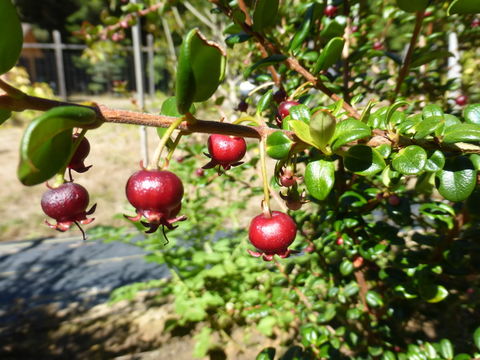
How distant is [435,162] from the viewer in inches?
28.1

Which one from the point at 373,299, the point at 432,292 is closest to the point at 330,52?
the point at 432,292

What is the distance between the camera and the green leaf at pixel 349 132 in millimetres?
639

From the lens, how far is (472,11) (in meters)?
0.71

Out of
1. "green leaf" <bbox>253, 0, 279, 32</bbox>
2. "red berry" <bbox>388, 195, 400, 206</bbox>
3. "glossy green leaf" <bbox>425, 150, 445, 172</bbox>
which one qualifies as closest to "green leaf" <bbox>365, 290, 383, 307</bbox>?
"red berry" <bbox>388, 195, 400, 206</bbox>

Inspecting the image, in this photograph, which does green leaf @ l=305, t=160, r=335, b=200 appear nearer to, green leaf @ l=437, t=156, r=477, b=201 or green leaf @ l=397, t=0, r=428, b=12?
green leaf @ l=437, t=156, r=477, b=201

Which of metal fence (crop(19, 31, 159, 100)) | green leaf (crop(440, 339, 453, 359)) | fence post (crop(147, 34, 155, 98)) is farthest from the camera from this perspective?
metal fence (crop(19, 31, 159, 100))

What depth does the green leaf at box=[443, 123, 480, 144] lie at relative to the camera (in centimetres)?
64

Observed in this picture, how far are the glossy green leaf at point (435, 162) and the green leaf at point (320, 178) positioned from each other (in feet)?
0.64

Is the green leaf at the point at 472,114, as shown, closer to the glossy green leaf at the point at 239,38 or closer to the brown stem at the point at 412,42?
the brown stem at the point at 412,42

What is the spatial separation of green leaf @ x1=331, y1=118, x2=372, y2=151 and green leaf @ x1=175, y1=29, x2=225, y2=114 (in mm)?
246

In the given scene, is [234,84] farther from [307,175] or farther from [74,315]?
[307,175]

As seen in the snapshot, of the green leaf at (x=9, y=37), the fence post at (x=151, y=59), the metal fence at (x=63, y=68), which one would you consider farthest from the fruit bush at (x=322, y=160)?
the metal fence at (x=63, y=68)

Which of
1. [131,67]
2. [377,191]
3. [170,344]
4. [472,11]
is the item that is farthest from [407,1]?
[131,67]

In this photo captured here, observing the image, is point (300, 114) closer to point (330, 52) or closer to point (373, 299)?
point (330, 52)
